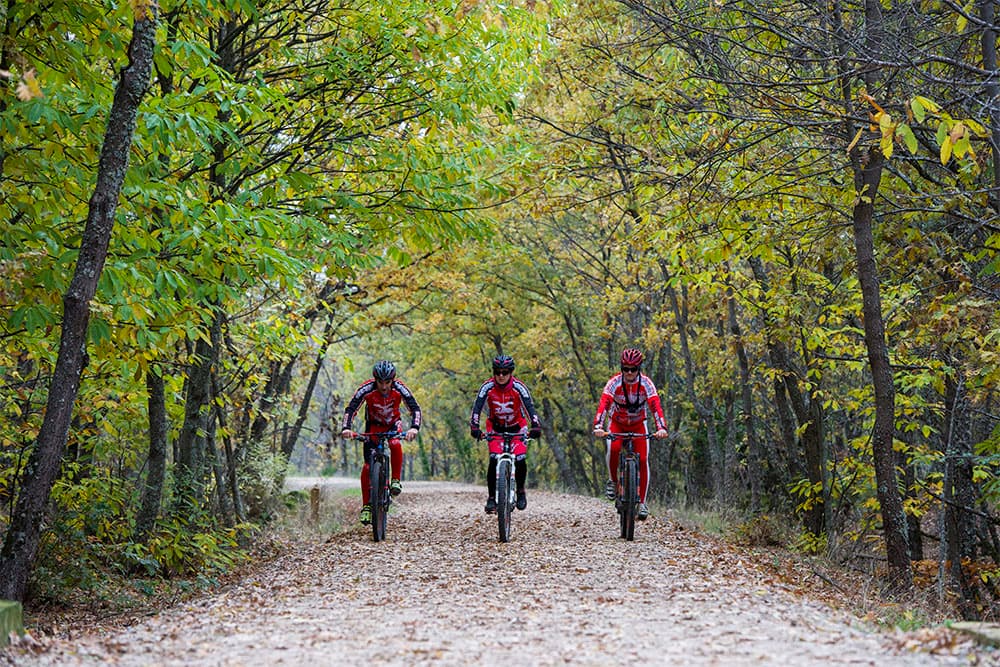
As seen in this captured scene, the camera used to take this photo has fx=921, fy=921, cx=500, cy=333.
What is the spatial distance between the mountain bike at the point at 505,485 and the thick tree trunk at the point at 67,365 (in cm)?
545

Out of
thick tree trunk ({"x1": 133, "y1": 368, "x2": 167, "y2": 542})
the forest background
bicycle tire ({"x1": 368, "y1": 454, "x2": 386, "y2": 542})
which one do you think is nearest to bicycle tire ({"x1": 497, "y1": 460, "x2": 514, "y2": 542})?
bicycle tire ({"x1": 368, "y1": 454, "x2": 386, "y2": 542})

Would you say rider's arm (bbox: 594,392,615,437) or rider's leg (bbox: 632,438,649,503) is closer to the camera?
rider's arm (bbox: 594,392,615,437)

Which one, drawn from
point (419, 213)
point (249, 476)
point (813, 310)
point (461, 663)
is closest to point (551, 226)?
point (249, 476)

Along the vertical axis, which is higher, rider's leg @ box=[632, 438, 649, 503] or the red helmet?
the red helmet

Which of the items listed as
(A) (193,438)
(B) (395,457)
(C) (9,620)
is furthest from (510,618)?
(A) (193,438)

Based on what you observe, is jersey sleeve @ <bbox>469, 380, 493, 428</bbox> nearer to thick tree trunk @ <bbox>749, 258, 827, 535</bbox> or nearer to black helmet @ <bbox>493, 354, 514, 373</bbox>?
black helmet @ <bbox>493, 354, 514, 373</bbox>

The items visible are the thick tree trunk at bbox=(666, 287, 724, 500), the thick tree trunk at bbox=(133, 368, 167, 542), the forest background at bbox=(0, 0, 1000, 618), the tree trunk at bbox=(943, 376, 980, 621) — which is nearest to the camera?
the forest background at bbox=(0, 0, 1000, 618)

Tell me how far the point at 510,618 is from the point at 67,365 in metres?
3.32

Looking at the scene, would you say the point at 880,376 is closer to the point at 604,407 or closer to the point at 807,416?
the point at 604,407

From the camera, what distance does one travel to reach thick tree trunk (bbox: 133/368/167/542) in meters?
10.1

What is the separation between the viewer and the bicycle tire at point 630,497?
1074cm

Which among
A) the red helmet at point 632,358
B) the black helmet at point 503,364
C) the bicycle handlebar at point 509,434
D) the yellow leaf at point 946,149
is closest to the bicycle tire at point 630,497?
the red helmet at point 632,358

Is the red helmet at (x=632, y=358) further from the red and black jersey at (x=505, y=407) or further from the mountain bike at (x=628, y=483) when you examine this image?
the red and black jersey at (x=505, y=407)

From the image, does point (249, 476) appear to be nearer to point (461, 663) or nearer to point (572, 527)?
point (572, 527)
